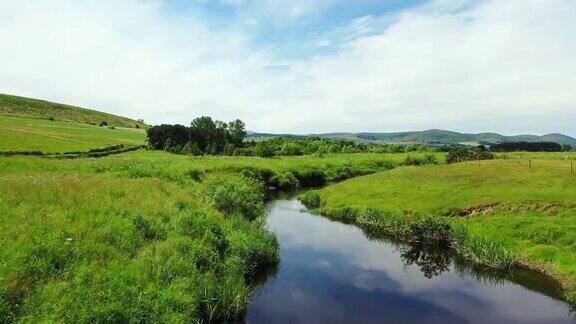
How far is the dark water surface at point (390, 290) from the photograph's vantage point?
25922mm

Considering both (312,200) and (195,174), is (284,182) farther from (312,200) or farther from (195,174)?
(195,174)

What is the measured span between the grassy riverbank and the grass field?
738 inches

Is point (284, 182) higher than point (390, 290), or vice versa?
point (390, 290)

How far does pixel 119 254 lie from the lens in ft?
69.7

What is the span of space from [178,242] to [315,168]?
76980mm

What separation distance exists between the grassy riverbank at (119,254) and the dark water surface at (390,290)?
8.32ft

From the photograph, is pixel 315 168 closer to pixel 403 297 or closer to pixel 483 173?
pixel 483 173

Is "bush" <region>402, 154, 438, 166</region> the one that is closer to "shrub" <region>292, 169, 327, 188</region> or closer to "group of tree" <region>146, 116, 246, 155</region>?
"shrub" <region>292, 169, 327, 188</region>

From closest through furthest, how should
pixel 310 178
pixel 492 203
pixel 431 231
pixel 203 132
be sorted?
pixel 431 231 < pixel 492 203 < pixel 310 178 < pixel 203 132

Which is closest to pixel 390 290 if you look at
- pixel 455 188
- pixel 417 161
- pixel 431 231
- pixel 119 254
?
pixel 431 231

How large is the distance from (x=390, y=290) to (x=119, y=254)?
18.1 m

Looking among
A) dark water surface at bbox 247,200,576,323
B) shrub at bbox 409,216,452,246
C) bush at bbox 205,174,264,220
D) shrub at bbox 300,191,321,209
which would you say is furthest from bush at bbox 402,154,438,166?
dark water surface at bbox 247,200,576,323

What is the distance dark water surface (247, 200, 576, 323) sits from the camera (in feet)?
85.0

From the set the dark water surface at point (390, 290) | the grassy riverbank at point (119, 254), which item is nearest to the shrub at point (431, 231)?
the dark water surface at point (390, 290)
